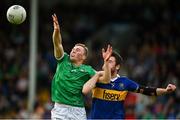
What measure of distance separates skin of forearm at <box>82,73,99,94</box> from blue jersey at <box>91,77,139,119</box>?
12.7 inches

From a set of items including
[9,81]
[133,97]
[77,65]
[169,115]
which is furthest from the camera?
[9,81]

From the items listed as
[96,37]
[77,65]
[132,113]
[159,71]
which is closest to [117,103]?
[77,65]

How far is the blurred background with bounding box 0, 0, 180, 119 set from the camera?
1836cm

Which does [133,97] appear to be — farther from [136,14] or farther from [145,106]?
[136,14]

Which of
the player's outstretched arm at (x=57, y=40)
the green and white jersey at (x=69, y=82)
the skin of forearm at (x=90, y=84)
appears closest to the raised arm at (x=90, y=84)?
the skin of forearm at (x=90, y=84)

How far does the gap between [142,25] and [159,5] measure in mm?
842

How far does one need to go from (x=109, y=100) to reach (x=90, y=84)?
60 centimetres

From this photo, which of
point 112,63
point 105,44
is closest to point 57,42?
point 112,63

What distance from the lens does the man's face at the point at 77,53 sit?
1170cm

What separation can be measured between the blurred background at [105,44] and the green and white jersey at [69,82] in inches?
211

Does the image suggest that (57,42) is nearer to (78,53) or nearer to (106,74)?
(78,53)

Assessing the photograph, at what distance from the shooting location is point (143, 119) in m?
17.2

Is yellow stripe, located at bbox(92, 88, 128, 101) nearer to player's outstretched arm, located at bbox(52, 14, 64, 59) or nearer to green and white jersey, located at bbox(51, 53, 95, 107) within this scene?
green and white jersey, located at bbox(51, 53, 95, 107)

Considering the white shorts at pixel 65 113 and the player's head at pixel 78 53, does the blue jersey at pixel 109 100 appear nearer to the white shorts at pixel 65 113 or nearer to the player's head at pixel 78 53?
the white shorts at pixel 65 113
